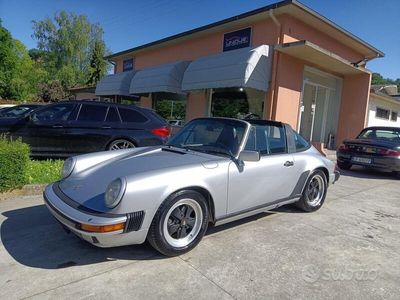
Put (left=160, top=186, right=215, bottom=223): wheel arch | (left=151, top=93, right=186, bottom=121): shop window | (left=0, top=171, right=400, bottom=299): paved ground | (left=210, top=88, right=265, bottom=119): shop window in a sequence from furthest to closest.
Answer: (left=151, top=93, right=186, bottom=121): shop window
(left=210, top=88, right=265, bottom=119): shop window
(left=160, top=186, right=215, bottom=223): wheel arch
(left=0, top=171, right=400, bottom=299): paved ground

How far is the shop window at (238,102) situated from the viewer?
40.9 feet

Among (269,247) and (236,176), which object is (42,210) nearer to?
(236,176)

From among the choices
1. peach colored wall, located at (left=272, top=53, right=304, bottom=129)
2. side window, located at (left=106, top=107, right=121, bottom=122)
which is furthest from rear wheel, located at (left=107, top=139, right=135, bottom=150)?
peach colored wall, located at (left=272, top=53, right=304, bottom=129)

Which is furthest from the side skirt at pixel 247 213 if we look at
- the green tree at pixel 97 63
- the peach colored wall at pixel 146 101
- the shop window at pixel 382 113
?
the green tree at pixel 97 63

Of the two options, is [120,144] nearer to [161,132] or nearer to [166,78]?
[161,132]

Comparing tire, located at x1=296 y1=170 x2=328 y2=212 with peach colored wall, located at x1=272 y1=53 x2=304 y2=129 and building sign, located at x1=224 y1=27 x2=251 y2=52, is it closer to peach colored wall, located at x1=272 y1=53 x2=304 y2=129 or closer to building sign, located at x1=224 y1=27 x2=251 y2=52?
peach colored wall, located at x1=272 y1=53 x2=304 y2=129

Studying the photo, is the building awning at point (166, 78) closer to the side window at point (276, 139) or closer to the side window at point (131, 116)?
the side window at point (131, 116)

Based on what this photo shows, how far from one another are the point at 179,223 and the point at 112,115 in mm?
4774

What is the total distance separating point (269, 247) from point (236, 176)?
87 centimetres

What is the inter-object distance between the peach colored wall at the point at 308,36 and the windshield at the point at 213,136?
8.56m

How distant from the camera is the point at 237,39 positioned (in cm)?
1307

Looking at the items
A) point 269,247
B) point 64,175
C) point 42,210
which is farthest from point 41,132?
point 269,247

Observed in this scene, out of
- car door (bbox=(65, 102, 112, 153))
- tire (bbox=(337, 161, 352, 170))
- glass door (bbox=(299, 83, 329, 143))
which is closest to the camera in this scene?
car door (bbox=(65, 102, 112, 153))

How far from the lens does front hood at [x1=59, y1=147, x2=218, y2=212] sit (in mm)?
3006
